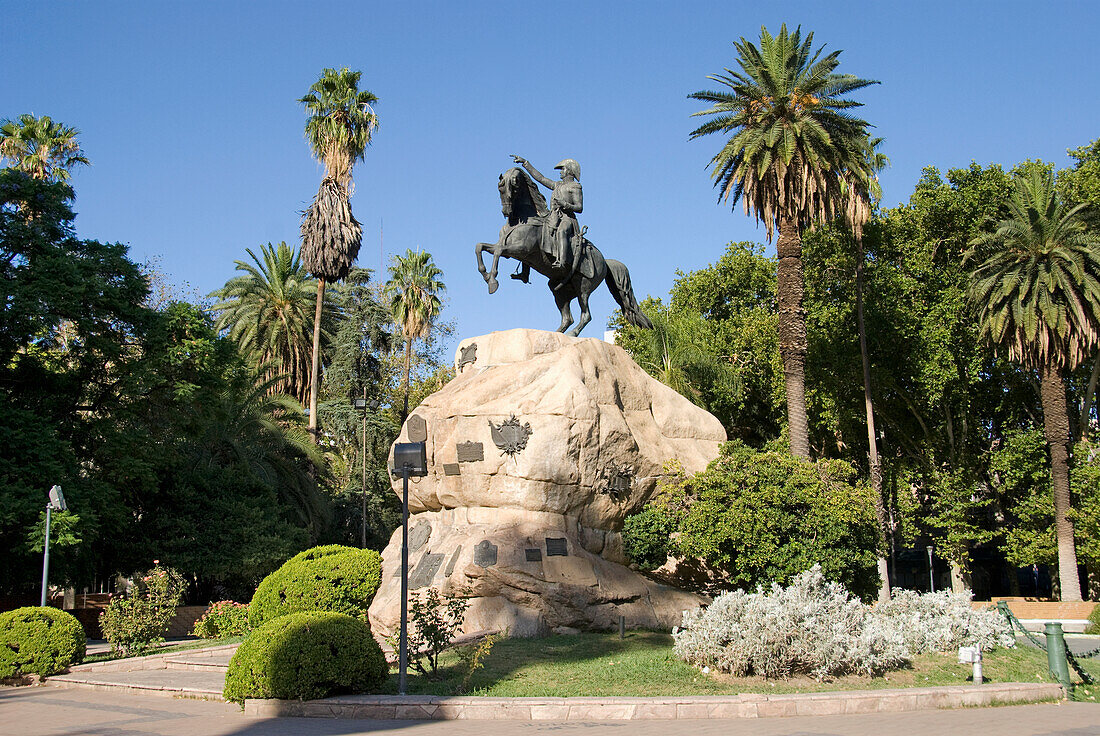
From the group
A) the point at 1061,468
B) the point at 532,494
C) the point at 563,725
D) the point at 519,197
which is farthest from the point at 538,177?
the point at 1061,468

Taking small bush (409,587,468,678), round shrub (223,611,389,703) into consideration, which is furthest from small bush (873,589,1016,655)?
round shrub (223,611,389,703)

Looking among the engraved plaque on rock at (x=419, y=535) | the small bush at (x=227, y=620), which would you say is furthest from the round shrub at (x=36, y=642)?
the engraved plaque on rock at (x=419, y=535)

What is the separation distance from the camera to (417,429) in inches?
773

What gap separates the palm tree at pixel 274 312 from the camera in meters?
44.4

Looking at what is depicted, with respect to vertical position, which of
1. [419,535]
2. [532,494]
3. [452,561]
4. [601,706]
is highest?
[532,494]

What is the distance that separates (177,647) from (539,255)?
39.8ft

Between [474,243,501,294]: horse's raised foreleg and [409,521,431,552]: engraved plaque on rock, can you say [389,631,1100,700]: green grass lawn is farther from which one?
[474,243,501,294]: horse's raised foreleg

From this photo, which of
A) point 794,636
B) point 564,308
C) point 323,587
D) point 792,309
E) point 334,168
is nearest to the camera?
point 794,636

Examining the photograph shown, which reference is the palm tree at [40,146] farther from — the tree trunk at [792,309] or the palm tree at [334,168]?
the tree trunk at [792,309]

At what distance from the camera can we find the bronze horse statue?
21359 millimetres

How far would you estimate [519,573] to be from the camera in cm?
1769

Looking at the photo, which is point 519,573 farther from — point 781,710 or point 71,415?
point 71,415

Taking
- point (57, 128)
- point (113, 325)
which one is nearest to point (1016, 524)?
point (113, 325)

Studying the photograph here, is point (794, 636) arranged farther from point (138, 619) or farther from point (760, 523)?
point (138, 619)
